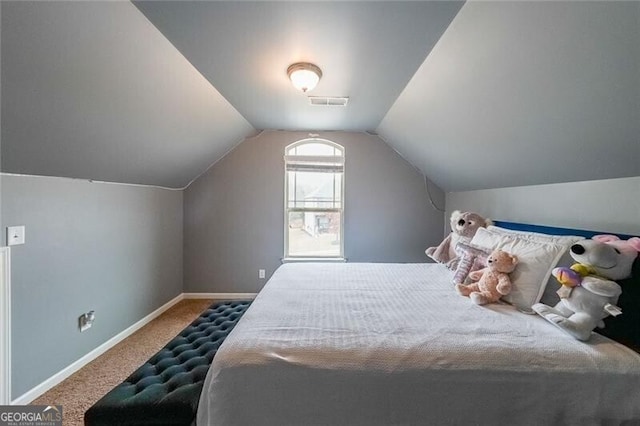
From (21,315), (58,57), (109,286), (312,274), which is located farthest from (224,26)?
(109,286)

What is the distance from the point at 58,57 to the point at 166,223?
2300 millimetres

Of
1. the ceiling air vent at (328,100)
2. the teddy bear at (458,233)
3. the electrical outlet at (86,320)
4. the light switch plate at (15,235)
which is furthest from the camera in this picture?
the teddy bear at (458,233)

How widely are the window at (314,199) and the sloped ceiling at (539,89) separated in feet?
4.88

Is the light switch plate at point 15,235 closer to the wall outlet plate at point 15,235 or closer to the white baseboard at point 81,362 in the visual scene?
the wall outlet plate at point 15,235

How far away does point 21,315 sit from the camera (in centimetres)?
169

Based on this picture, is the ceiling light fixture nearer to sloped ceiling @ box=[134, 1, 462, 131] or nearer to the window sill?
sloped ceiling @ box=[134, 1, 462, 131]

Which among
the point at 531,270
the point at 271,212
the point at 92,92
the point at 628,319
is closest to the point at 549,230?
the point at 531,270

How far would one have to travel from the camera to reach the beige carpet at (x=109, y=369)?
1739mm

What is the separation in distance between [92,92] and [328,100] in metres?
1.65

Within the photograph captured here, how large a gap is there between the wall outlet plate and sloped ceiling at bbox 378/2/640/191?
2791 millimetres

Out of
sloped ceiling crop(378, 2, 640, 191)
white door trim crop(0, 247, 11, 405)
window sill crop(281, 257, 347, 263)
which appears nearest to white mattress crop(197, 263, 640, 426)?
sloped ceiling crop(378, 2, 640, 191)

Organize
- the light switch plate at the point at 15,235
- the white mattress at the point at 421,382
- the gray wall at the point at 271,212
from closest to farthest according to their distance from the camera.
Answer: the white mattress at the point at 421,382
the light switch plate at the point at 15,235
the gray wall at the point at 271,212

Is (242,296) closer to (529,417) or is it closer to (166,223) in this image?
(166,223)

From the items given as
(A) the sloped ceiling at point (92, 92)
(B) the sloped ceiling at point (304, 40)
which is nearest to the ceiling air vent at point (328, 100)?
(B) the sloped ceiling at point (304, 40)
